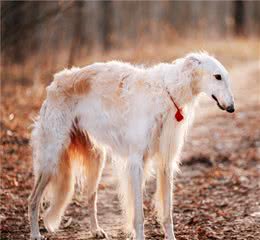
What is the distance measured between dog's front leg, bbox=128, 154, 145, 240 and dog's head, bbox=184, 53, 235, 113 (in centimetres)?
79

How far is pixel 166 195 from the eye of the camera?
5.58 meters

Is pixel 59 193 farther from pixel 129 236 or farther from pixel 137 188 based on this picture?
pixel 137 188

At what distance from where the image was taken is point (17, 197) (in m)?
6.91

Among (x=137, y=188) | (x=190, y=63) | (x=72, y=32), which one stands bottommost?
(x=137, y=188)

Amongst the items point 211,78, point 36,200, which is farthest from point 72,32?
point 211,78

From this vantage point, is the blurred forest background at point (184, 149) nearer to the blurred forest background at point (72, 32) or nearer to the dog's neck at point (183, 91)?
the blurred forest background at point (72, 32)

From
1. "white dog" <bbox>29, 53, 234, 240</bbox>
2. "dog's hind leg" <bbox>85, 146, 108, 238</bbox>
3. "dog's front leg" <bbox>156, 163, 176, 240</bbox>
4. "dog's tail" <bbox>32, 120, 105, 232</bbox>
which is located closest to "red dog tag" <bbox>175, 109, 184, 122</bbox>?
"white dog" <bbox>29, 53, 234, 240</bbox>

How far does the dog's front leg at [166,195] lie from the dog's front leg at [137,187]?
1.07ft

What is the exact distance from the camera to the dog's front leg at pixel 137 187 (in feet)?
17.2

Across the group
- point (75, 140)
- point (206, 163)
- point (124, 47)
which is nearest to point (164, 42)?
point (124, 47)

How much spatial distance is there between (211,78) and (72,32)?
49.6 feet

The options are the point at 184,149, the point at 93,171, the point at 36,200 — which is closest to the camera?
the point at 36,200

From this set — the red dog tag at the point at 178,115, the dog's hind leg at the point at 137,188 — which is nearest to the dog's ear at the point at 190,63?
the red dog tag at the point at 178,115

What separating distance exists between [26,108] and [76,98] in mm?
5534
